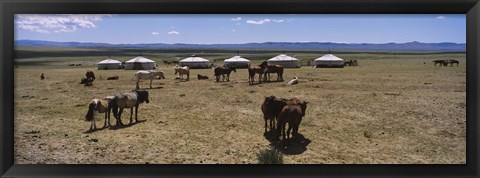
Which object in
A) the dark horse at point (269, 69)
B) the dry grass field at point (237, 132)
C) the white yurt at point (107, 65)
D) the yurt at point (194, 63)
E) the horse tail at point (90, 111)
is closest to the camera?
the dry grass field at point (237, 132)

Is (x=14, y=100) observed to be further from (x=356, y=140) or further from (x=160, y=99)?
(x=160, y=99)

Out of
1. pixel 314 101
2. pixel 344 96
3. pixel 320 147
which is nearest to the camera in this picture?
pixel 320 147

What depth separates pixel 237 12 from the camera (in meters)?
4.44

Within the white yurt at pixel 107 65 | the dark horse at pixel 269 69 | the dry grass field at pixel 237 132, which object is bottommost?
the dry grass field at pixel 237 132

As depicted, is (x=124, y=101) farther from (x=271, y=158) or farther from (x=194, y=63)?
(x=194, y=63)

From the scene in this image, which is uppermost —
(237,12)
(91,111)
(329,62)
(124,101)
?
(329,62)

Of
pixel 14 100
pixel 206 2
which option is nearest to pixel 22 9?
→ pixel 14 100

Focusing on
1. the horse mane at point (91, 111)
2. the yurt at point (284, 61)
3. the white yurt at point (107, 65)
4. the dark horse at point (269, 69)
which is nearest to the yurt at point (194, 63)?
the white yurt at point (107, 65)

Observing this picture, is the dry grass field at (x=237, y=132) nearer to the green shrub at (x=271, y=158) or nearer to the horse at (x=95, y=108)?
the horse at (x=95, y=108)

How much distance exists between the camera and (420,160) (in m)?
6.42

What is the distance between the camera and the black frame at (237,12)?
14.3ft

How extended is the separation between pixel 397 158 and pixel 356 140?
1236 mm

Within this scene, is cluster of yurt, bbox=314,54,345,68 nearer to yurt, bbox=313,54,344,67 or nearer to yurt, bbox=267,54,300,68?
yurt, bbox=313,54,344,67

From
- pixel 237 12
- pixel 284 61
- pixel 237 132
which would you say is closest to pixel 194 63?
pixel 284 61
